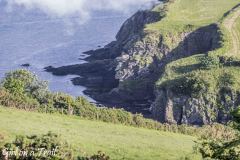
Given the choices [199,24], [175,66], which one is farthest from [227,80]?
[199,24]

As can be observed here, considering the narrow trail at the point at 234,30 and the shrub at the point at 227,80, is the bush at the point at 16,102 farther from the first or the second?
the narrow trail at the point at 234,30

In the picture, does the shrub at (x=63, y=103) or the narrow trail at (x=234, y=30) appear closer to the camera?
the shrub at (x=63, y=103)

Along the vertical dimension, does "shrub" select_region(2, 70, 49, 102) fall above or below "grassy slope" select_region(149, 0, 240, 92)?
below

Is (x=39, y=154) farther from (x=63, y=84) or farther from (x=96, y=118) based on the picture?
(x=63, y=84)

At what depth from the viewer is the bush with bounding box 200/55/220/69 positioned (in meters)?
118

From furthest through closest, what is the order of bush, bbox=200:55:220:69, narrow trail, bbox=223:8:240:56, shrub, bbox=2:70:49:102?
narrow trail, bbox=223:8:240:56
bush, bbox=200:55:220:69
shrub, bbox=2:70:49:102

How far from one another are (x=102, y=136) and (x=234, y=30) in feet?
331

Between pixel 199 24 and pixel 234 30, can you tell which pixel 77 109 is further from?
pixel 199 24

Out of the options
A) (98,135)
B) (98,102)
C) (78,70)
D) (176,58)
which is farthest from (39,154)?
(78,70)

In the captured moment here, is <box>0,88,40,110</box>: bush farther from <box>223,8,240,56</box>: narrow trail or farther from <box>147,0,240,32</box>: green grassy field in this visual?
<box>147,0,240,32</box>: green grassy field

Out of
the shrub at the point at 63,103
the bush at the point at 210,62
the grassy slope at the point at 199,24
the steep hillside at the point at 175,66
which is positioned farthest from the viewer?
the grassy slope at the point at 199,24

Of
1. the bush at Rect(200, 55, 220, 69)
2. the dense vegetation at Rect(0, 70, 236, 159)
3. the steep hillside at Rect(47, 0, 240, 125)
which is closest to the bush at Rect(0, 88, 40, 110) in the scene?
the dense vegetation at Rect(0, 70, 236, 159)

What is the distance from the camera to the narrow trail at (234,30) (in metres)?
130

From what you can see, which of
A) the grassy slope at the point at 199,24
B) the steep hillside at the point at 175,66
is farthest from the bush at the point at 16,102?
the grassy slope at the point at 199,24
